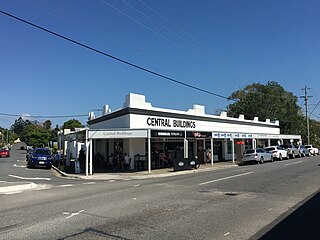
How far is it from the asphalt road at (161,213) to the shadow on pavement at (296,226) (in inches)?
0.8

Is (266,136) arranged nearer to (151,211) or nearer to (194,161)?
(194,161)

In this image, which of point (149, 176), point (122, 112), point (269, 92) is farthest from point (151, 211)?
point (269, 92)

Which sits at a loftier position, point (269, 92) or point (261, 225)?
point (269, 92)

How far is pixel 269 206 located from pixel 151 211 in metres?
Answer: 3.48

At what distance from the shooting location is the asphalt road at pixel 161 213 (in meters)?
7.48

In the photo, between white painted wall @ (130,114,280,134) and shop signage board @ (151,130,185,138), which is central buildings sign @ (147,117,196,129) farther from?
shop signage board @ (151,130,185,138)

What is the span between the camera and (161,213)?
950 centimetres

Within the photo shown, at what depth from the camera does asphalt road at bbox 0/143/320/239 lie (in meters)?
7.48

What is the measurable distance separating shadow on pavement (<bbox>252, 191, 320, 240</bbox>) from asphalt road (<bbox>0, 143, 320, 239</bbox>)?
0.07 feet

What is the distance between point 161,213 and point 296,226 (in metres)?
3.32

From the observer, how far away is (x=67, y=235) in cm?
728

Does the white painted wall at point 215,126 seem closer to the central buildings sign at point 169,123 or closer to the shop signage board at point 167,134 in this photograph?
the central buildings sign at point 169,123

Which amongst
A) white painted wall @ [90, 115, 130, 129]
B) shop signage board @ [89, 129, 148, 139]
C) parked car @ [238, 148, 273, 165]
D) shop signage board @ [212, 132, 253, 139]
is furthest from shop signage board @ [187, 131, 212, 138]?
shop signage board @ [89, 129, 148, 139]

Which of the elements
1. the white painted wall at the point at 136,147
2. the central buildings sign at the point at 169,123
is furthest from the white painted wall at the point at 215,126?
the white painted wall at the point at 136,147
